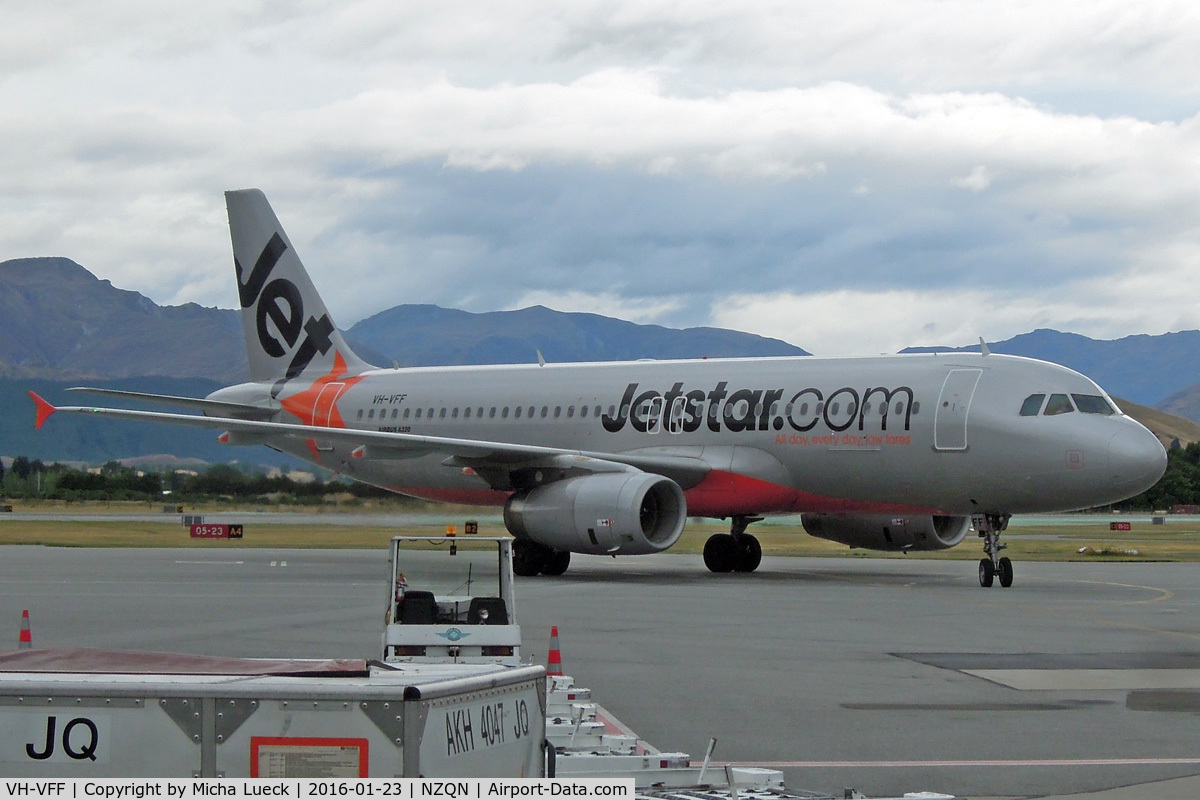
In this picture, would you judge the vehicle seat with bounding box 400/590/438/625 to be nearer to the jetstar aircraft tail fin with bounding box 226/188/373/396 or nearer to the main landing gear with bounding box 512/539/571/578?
the main landing gear with bounding box 512/539/571/578

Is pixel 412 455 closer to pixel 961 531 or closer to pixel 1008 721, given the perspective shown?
pixel 961 531

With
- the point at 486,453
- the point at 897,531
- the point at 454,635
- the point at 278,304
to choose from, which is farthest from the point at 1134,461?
the point at 278,304

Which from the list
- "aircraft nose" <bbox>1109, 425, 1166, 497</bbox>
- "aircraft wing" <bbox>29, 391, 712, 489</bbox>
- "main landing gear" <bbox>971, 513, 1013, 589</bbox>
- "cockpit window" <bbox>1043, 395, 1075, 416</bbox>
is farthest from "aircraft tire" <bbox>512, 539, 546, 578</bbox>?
"aircraft nose" <bbox>1109, 425, 1166, 497</bbox>

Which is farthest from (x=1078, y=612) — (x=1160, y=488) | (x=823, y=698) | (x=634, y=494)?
(x=1160, y=488)

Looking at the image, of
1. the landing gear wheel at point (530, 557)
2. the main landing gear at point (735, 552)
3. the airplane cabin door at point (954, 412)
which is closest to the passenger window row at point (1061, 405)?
the airplane cabin door at point (954, 412)

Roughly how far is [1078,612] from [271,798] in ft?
57.4

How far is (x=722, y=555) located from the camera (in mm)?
30672

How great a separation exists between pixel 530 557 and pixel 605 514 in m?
3.47

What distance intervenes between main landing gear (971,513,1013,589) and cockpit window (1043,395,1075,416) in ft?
6.74

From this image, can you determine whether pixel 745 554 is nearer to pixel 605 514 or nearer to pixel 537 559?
pixel 537 559

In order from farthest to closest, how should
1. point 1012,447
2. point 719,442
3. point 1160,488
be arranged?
point 1160,488, point 719,442, point 1012,447

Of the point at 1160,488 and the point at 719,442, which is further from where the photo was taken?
the point at 1160,488

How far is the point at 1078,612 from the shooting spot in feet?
69.4

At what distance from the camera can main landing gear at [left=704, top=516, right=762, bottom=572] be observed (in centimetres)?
3061
